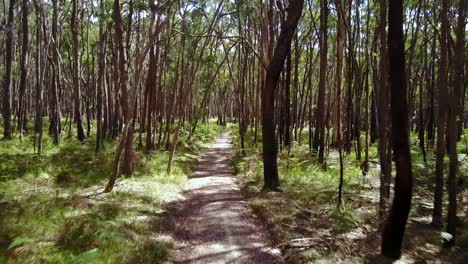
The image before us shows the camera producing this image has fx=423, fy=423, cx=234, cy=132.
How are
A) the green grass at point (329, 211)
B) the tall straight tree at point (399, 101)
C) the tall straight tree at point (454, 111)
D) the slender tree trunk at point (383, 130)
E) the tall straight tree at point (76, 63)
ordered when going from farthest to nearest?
the tall straight tree at point (76, 63) < the slender tree trunk at point (383, 130) < the tall straight tree at point (454, 111) < the green grass at point (329, 211) < the tall straight tree at point (399, 101)

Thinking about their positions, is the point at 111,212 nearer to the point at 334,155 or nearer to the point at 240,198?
the point at 240,198

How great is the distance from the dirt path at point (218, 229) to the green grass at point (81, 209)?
1.33 ft

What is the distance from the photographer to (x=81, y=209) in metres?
8.82

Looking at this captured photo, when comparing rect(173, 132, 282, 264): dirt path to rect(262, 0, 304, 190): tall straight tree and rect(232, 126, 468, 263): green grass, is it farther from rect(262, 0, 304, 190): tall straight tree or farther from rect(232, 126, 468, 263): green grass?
rect(262, 0, 304, 190): tall straight tree

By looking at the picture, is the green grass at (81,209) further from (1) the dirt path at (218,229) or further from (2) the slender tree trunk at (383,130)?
(2) the slender tree trunk at (383,130)

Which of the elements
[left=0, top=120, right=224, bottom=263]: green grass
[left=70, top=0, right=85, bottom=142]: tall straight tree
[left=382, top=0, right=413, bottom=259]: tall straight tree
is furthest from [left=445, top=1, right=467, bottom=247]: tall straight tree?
[left=70, top=0, right=85, bottom=142]: tall straight tree

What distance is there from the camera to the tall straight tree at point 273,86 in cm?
1150

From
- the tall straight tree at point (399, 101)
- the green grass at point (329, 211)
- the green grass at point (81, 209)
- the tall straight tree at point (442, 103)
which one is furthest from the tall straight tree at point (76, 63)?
the tall straight tree at point (399, 101)

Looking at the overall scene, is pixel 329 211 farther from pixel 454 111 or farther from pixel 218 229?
pixel 454 111

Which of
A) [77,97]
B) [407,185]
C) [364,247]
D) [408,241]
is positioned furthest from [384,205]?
[77,97]

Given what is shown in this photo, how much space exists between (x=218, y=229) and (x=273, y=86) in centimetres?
489

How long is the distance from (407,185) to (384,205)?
11.3 ft

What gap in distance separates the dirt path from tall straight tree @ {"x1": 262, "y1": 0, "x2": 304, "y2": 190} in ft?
3.70

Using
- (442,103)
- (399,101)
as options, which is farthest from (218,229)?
(442,103)
